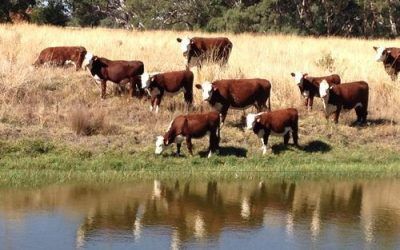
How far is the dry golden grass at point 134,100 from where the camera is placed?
48.4ft

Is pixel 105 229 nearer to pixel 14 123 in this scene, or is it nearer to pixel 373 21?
pixel 14 123

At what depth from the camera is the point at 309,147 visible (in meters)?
14.9

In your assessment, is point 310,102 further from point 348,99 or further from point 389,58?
point 389,58

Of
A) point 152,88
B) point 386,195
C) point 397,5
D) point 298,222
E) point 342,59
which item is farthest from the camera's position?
point 397,5

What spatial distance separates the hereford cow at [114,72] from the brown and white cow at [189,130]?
3.25 metres

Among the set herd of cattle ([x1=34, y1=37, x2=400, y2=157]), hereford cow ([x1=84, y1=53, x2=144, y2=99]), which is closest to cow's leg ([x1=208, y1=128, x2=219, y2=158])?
herd of cattle ([x1=34, y1=37, x2=400, y2=157])

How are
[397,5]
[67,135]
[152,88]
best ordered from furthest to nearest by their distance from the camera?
[397,5] < [152,88] < [67,135]

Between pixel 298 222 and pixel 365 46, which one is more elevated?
pixel 365 46

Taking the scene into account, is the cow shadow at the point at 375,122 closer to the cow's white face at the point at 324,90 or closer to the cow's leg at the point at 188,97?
the cow's white face at the point at 324,90

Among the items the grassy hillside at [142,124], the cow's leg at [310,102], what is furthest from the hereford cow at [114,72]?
the cow's leg at [310,102]

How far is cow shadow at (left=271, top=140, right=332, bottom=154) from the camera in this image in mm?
14578

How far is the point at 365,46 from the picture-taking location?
2784cm

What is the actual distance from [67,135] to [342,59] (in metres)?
11.3

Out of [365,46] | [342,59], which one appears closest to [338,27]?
[365,46]
